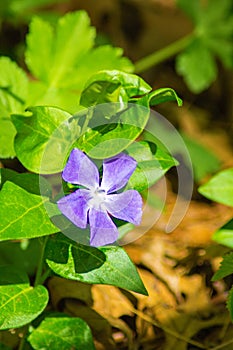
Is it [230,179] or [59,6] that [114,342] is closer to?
[230,179]

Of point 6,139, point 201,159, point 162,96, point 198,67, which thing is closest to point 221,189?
point 162,96

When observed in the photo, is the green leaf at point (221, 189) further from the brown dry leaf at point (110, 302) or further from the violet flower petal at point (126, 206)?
the violet flower petal at point (126, 206)

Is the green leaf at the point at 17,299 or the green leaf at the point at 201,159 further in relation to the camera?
the green leaf at the point at 201,159

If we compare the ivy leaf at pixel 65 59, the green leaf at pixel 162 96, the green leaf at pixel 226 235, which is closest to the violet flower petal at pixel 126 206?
the green leaf at pixel 162 96

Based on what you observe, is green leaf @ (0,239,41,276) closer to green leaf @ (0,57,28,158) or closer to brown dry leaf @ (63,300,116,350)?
brown dry leaf @ (63,300,116,350)

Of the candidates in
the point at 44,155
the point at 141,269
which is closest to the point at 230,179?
the point at 141,269
